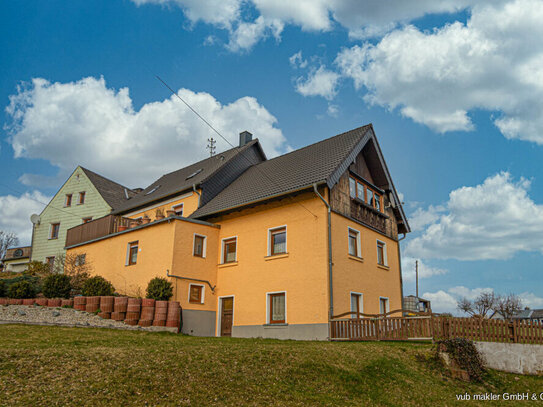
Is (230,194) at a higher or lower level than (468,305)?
higher

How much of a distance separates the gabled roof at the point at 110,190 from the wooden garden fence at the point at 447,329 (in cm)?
2252

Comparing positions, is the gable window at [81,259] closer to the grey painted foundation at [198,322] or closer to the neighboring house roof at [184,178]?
the neighboring house roof at [184,178]

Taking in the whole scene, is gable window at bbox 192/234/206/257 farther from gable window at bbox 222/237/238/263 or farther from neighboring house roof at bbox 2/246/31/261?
neighboring house roof at bbox 2/246/31/261

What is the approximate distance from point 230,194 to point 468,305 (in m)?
43.1

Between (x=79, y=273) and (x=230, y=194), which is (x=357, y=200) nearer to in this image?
(x=230, y=194)

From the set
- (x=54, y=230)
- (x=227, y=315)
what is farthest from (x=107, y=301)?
(x=54, y=230)

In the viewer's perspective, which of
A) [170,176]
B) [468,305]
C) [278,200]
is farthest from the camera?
[468,305]

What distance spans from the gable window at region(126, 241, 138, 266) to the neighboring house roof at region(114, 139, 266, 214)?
3.38 metres

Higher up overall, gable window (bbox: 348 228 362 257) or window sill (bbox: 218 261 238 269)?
gable window (bbox: 348 228 362 257)

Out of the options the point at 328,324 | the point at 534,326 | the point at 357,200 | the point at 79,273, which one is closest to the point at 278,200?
the point at 357,200

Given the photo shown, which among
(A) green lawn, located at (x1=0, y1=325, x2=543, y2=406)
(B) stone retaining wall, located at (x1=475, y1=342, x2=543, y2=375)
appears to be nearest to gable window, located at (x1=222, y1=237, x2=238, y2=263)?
(A) green lawn, located at (x1=0, y1=325, x2=543, y2=406)

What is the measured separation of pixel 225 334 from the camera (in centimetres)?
1869

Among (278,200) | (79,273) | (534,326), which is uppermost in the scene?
(278,200)

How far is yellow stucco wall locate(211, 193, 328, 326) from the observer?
16250 millimetres
